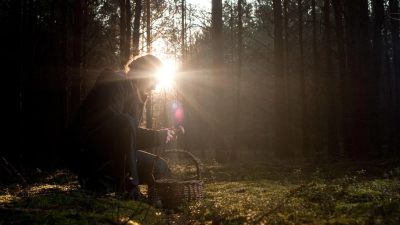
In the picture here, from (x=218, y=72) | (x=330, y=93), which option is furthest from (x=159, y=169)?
(x=330, y=93)

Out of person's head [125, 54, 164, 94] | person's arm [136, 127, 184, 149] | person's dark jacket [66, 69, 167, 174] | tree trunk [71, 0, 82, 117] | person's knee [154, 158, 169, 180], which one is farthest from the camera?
tree trunk [71, 0, 82, 117]

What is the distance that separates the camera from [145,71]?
5.27 metres

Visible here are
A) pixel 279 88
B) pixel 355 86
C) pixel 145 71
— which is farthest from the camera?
pixel 279 88

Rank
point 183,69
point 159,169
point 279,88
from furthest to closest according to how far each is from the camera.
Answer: point 183,69, point 279,88, point 159,169

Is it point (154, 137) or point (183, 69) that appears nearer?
point (154, 137)

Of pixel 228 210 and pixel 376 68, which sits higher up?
pixel 376 68

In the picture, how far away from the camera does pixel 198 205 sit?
4.54 meters

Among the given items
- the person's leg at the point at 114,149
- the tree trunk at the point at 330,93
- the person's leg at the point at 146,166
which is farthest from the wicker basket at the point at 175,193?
the tree trunk at the point at 330,93

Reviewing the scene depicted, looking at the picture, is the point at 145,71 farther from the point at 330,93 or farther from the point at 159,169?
the point at 330,93

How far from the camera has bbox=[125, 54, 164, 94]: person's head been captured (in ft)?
17.2

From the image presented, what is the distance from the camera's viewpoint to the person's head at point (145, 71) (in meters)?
5.23

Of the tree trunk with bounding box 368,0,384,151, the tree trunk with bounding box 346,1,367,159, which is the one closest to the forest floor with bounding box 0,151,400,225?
the tree trunk with bounding box 346,1,367,159

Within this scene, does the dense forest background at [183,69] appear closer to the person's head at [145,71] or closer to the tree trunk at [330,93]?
the tree trunk at [330,93]

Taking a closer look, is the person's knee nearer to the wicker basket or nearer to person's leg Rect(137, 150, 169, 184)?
person's leg Rect(137, 150, 169, 184)
